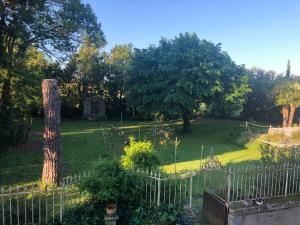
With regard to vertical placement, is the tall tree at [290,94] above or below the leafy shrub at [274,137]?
above

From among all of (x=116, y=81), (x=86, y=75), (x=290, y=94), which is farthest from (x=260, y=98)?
(x=86, y=75)

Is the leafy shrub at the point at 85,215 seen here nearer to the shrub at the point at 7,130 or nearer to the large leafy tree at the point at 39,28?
the shrub at the point at 7,130

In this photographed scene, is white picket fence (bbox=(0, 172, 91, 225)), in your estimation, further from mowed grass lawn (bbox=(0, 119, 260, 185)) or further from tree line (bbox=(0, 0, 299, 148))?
tree line (bbox=(0, 0, 299, 148))

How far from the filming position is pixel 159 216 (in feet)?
19.3

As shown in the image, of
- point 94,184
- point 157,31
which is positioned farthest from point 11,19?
point 94,184

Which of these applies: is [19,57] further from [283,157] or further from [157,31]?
[283,157]

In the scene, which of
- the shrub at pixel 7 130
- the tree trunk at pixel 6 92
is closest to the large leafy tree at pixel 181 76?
the tree trunk at pixel 6 92

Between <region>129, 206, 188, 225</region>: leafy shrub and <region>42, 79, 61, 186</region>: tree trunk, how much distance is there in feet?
10.1

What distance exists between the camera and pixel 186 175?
23.0ft

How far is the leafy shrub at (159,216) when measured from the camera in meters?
5.78

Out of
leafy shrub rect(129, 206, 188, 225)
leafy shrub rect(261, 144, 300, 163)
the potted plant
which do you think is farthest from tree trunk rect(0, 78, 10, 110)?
leafy shrub rect(261, 144, 300, 163)

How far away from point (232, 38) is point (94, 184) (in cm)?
1283

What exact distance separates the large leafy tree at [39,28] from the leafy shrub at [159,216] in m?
8.54

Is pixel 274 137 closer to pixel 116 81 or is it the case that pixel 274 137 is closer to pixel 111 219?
pixel 111 219
